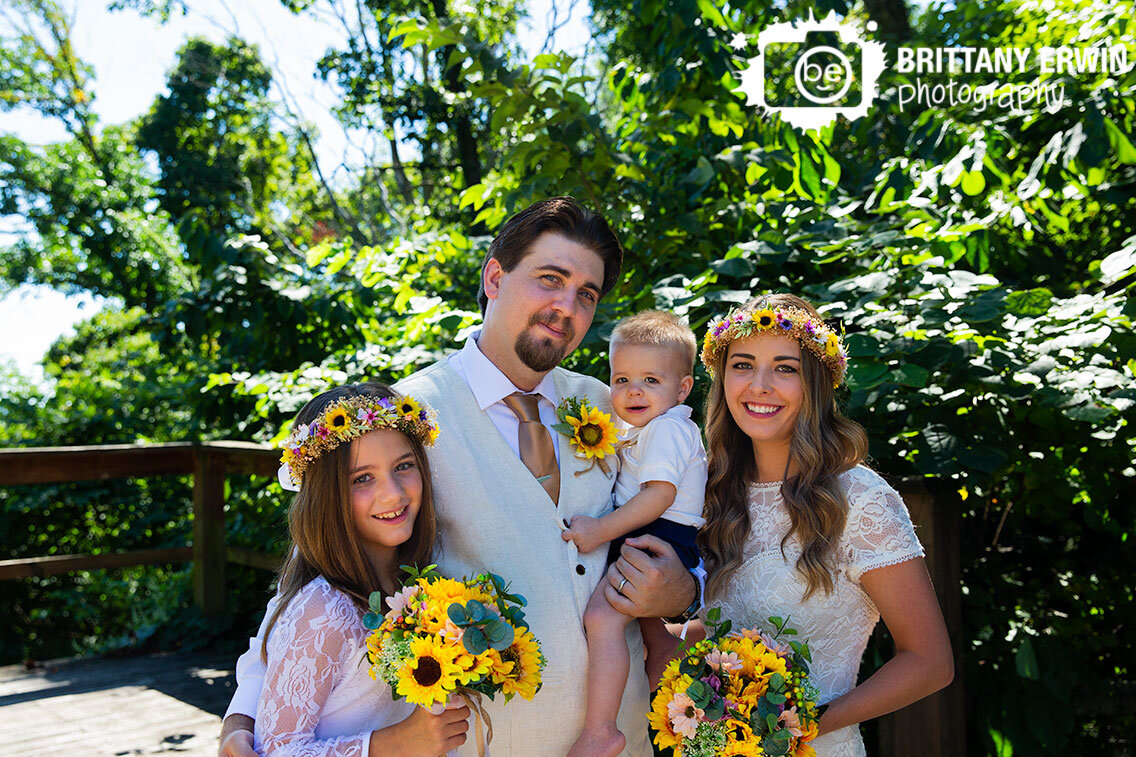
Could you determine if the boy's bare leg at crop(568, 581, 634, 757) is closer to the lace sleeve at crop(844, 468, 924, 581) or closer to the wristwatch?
the wristwatch

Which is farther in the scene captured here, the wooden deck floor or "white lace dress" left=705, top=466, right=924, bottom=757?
the wooden deck floor

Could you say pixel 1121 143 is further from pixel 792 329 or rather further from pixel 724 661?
pixel 724 661

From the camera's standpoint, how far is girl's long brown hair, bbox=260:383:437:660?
1.79 metres

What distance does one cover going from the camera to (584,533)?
1.95 metres

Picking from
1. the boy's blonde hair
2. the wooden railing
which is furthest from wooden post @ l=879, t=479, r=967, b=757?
the wooden railing

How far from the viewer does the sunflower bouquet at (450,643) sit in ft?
4.96

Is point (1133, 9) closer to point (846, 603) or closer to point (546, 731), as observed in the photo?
point (846, 603)

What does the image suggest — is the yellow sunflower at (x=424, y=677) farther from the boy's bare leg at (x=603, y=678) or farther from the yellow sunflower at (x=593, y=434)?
the yellow sunflower at (x=593, y=434)

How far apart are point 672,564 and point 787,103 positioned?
2.06m

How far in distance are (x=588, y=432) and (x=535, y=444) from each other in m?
0.13

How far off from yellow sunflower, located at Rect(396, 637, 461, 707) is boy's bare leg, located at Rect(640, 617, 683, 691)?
2.19 ft

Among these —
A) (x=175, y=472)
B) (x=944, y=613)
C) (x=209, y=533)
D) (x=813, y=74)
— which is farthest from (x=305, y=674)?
(x=175, y=472)

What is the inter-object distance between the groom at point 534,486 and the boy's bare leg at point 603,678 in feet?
0.08

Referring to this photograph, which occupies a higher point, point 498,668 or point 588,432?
point 588,432
